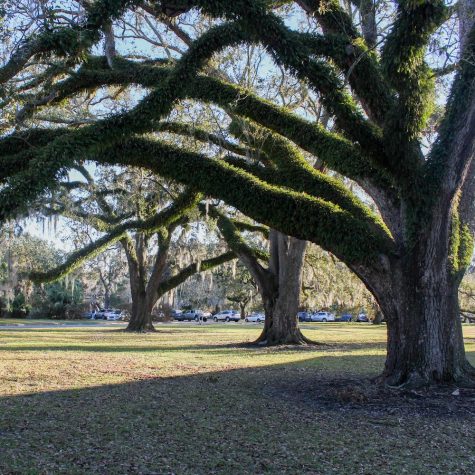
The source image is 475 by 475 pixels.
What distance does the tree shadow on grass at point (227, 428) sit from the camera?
4738 millimetres

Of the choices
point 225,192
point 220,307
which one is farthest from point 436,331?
point 220,307

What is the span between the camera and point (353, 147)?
28.8ft

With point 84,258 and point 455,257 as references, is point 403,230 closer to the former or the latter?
point 455,257

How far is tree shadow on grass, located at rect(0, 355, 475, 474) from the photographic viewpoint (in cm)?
474

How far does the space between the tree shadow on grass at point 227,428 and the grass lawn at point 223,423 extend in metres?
0.01

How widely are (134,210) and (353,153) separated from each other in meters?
14.7

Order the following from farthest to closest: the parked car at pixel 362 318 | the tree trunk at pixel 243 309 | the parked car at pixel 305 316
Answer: the parked car at pixel 305 316 → the parked car at pixel 362 318 → the tree trunk at pixel 243 309

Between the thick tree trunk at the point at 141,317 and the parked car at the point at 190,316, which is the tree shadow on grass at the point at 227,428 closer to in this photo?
the thick tree trunk at the point at 141,317

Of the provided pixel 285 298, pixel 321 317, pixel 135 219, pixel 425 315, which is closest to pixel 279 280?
pixel 285 298

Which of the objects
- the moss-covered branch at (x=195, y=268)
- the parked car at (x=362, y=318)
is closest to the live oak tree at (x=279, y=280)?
the moss-covered branch at (x=195, y=268)

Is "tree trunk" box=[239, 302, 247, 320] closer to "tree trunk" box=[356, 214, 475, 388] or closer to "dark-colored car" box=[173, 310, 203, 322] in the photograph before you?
"dark-colored car" box=[173, 310, 203, 322]

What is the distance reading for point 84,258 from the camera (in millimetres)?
21047

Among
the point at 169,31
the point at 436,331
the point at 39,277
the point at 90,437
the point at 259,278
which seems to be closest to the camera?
the point at 90,437

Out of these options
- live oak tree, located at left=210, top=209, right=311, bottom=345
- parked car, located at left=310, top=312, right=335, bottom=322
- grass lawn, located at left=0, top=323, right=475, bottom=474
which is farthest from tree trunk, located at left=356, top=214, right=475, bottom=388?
parked car, located at left=310, top=312, right=335, bottom=322
